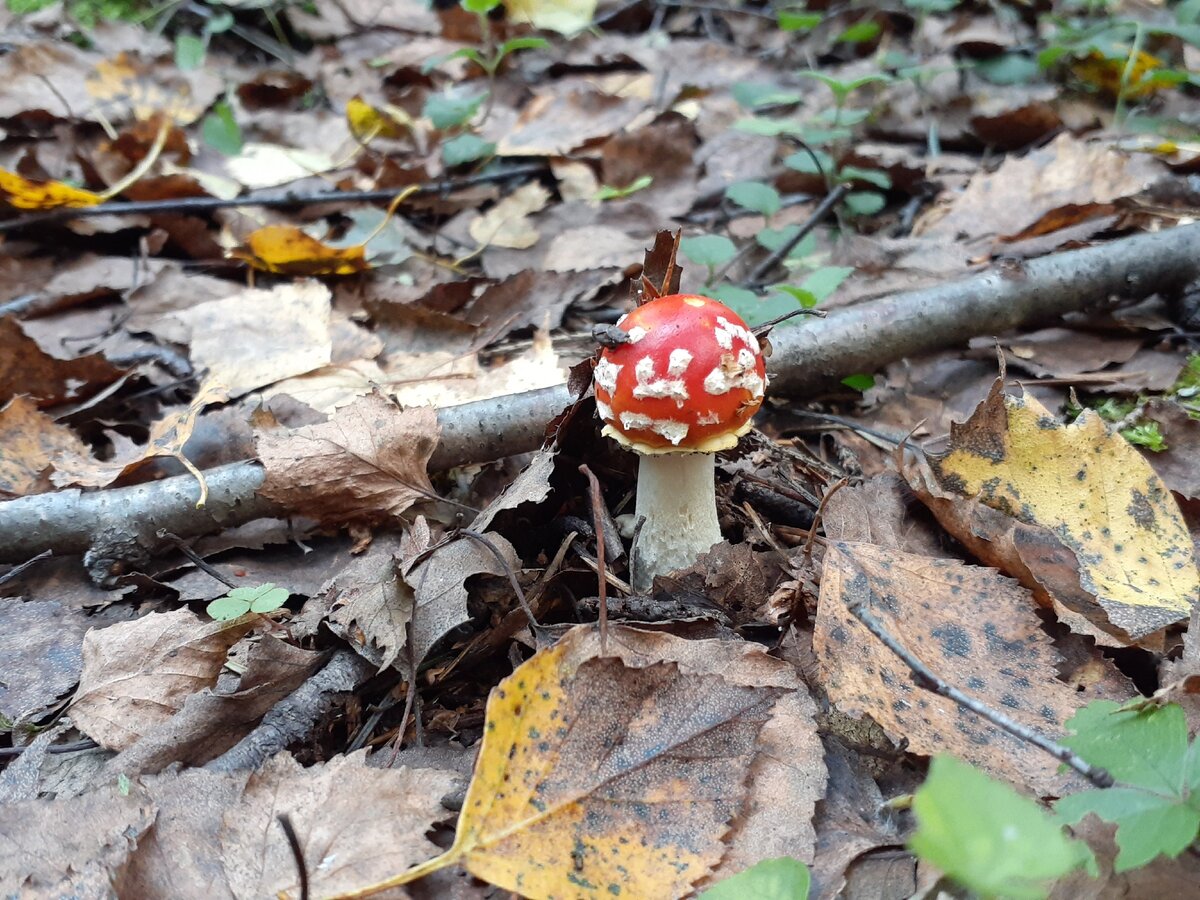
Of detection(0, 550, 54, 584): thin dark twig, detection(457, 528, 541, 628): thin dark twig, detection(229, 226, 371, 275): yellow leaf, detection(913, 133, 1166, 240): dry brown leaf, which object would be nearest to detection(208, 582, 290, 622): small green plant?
detection(457, 528, 541, 628): thin dark twig

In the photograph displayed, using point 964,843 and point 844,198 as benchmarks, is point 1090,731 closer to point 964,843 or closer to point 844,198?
point 964,843

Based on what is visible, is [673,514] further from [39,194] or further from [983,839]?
[39,194]

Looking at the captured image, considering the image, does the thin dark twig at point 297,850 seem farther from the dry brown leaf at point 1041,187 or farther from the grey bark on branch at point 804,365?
the dry brown leaf at point 1041,187

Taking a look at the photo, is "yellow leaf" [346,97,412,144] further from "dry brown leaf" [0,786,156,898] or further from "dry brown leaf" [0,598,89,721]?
"dry brown leaf" [0,786,156,898]

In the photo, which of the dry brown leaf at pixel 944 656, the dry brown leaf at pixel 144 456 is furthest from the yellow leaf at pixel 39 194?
the dry brown leaf at pixel 944 656

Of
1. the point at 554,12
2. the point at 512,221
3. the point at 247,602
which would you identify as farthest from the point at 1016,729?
the point at 554,12

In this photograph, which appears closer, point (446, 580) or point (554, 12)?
point (446, 580)
